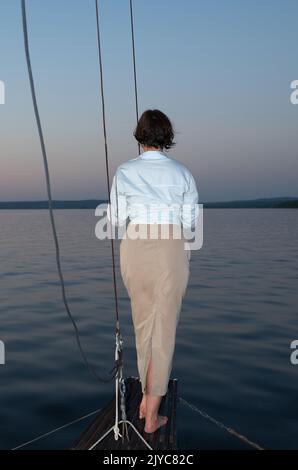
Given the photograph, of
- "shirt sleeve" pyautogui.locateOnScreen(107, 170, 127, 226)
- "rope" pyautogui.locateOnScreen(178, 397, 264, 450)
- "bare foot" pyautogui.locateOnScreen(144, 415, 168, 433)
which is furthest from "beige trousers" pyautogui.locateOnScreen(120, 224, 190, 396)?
"rope" pyautogui.locateOnScreen(178, 397, 264, 450)

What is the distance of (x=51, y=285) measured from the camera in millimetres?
15727

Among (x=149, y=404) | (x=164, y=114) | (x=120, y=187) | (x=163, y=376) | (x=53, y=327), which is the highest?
(x=164, y=114)

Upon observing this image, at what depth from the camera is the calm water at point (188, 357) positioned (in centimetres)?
581

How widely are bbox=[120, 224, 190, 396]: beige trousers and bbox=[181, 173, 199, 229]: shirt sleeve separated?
14 centimetres

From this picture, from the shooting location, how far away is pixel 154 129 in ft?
13.5

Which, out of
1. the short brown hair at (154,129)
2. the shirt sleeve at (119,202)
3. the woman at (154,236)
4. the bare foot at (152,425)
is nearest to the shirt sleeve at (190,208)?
the woman at (154,236)

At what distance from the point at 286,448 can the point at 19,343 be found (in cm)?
543

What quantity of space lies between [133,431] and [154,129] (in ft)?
8.86

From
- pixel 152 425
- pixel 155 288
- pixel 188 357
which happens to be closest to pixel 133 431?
pixel 152 425

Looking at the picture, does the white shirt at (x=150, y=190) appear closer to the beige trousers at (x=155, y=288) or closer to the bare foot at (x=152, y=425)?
the beige trousers at (x=155, y=288)

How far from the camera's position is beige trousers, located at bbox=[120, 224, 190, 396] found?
13.1 ft

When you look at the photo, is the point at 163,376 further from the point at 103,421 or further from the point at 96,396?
the point at 96,396

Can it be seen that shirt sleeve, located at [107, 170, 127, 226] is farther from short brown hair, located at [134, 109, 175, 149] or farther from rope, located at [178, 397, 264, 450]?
rope, located at [178, 397, 264, 450]

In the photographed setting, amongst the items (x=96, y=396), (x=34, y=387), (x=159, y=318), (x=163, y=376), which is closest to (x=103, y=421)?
(x=163, y=376)
